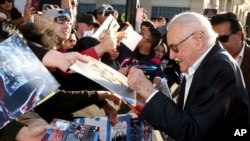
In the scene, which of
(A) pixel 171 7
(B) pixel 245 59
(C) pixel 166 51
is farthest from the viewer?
(A) pixel 171 7

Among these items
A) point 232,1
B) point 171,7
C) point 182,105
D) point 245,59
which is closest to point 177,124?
point 182,105

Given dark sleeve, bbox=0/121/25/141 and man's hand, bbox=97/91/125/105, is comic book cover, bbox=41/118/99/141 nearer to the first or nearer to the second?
dark sleeve, bbox=0/121/25/141

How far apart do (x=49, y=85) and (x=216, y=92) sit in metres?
0.81

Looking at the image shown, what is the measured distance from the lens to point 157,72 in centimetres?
427

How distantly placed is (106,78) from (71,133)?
0.34 m

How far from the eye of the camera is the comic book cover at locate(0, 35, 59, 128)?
4.69 ft

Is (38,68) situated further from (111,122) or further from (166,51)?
(166,51)

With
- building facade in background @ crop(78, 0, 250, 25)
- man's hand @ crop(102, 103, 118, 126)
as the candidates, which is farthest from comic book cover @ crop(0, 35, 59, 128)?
building facade in background @ crop(78, 0, 250, 25)

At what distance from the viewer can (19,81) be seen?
4.78 ft

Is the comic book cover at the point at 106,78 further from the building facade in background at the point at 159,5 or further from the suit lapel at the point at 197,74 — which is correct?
the building facade in background at the point at 159,5

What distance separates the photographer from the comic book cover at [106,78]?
1770 mm

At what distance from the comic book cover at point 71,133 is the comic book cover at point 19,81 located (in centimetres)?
36

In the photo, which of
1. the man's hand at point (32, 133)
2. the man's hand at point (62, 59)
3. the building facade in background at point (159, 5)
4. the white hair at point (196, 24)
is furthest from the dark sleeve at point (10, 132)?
the building facade in background at point (159, 5)

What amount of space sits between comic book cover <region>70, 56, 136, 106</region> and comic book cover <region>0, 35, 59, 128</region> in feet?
0.82
